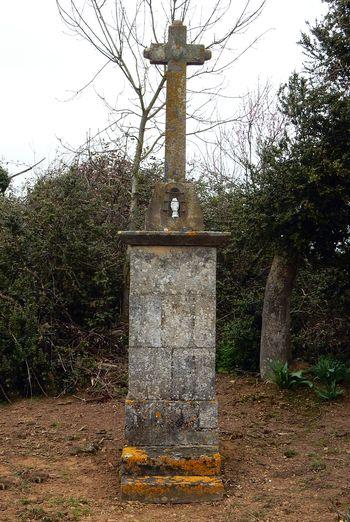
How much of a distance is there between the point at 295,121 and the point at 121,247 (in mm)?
3840

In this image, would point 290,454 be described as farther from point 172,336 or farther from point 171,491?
point 172,336

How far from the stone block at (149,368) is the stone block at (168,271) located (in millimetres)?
Result: 553

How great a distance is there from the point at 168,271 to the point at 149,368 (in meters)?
0.91

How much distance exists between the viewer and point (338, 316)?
10281 mm

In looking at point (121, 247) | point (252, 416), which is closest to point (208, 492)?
point (252, 416)

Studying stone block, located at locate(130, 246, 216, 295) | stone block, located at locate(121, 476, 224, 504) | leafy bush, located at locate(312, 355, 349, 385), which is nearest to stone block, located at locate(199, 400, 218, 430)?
stone block, located at locate(121, 476, 224, 504)

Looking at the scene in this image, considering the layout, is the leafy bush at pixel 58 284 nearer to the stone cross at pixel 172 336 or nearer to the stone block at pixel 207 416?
the stone cross at pixel 172 336

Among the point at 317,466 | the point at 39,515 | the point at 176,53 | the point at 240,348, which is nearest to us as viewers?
the point at 39,515

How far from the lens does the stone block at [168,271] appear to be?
5.77 meters

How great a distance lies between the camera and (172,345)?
18.9 ft

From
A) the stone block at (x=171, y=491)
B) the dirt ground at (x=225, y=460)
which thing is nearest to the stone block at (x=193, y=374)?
the stone block at (x=171, y=491)

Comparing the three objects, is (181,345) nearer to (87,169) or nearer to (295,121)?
(295,121)

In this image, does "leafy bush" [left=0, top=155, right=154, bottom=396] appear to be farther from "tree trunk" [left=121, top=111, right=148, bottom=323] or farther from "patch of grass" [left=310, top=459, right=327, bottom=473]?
"patch of grass" [left=310, top=459, right=327, bottom=473]

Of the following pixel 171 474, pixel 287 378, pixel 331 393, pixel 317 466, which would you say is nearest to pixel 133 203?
pixel 287 378
